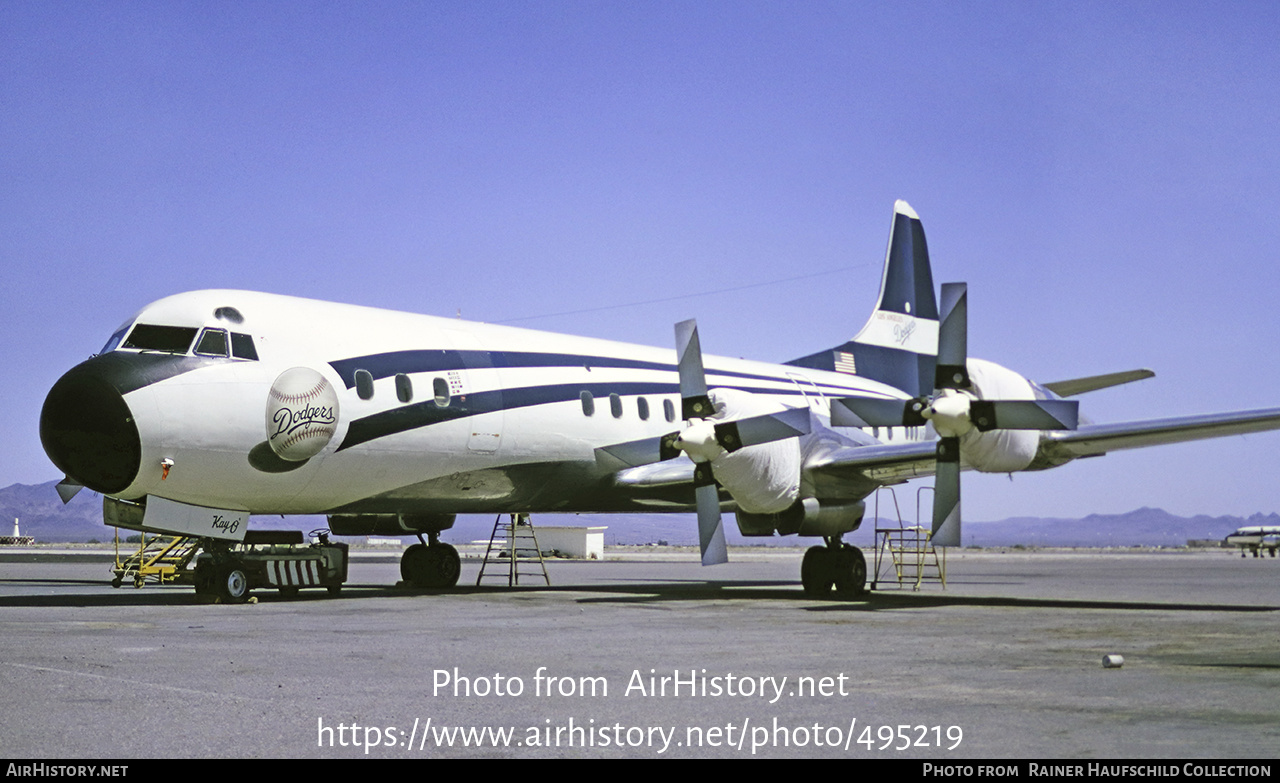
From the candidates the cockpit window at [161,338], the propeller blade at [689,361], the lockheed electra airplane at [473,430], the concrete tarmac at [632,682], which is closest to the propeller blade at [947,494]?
the lockheed electra airplane at [473,430]

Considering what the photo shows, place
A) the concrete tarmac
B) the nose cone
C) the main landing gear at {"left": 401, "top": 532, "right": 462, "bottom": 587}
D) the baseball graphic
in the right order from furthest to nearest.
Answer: the main landing gear at {"left": 401, "top": 532, "right": 462, "bottom": 587}
the baseball graphic
the nose cone
the concrete tarmac

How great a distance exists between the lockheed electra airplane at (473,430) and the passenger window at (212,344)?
0.02m

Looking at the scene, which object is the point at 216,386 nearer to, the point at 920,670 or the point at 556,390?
the point at 556,390

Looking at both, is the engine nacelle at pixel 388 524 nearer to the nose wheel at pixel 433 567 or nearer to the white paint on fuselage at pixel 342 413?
the nose wheel at pixel 433 567

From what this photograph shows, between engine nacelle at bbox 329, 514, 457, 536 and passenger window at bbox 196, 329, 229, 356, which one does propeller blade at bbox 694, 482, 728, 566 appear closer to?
engine nacelle at bbox 329, 514, 457, 536

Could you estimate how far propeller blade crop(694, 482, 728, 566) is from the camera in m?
18.5

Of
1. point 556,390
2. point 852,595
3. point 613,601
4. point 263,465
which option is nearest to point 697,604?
point 613,601

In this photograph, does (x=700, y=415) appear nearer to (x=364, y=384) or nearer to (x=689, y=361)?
(x=689, y=361)

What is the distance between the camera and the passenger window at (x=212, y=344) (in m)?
16.5

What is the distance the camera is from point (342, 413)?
57.0ft

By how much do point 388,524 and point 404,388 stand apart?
14.8ft

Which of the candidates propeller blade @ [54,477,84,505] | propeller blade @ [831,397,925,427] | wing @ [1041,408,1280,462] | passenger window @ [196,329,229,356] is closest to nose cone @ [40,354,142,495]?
passenger window @ [196,329,229,356]

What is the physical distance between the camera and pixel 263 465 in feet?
54.8

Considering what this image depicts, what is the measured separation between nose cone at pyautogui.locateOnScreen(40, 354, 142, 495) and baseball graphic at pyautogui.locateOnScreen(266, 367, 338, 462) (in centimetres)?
192
